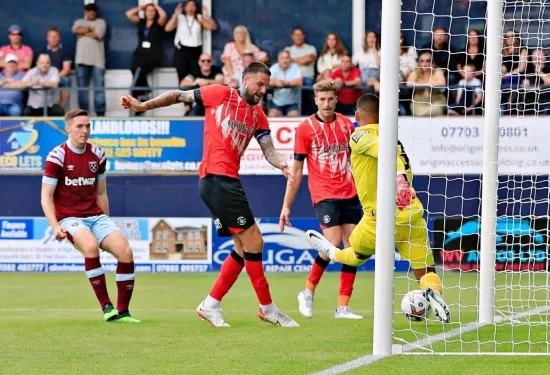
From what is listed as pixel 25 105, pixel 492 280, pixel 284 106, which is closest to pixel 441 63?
pixel 284 106

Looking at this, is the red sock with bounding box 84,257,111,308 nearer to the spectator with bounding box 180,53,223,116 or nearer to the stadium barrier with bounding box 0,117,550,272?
the stadium barrier with bounding box 0,117,550,272

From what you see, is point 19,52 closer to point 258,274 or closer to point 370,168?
point 258,274

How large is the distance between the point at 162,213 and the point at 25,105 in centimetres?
316

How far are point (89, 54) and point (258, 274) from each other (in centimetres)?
1163

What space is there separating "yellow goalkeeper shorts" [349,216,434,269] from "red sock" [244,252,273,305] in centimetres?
92

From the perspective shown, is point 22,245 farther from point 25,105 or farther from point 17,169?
point 25,105

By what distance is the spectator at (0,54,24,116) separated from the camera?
19.9 metres

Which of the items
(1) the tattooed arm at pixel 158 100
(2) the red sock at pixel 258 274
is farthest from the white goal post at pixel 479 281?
(1) the tattooed arm at pixel 158 100

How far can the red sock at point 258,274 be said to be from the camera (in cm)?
988

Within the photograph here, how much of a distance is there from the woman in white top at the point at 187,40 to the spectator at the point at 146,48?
210 mm

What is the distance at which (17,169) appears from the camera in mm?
19578

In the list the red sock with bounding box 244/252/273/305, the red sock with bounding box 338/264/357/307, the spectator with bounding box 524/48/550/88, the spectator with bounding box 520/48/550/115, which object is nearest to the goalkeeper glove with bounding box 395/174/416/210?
the red sock with bounding box 244/252/273/305

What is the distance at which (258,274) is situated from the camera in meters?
9.91

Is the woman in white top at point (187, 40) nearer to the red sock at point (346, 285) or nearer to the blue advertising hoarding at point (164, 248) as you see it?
the blue advertising hoarding at point (164, 248)
